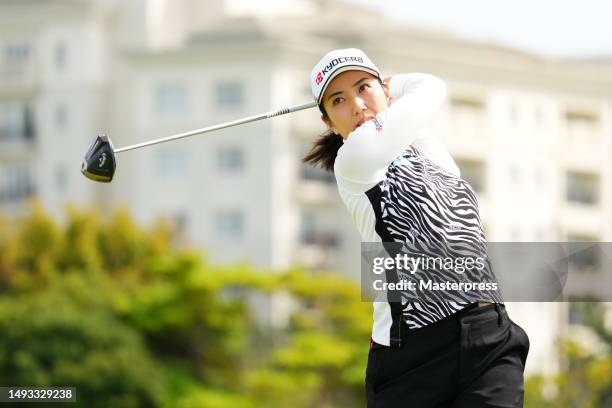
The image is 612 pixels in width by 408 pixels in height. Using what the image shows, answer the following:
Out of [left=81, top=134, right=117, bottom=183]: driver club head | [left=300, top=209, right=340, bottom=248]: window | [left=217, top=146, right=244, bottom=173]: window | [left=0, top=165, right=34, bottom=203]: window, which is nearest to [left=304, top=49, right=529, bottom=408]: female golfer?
[left=81, top=134, right=117, bottom=183]: driver club head

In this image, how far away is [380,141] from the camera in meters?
4.34

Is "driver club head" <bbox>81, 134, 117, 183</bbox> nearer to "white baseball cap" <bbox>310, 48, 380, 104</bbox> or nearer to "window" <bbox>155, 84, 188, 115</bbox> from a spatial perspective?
"white baseball cap" <bbox>310, 48, 380, 104</bbox>

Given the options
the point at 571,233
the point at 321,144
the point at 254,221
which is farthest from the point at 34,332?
the point at 321,144

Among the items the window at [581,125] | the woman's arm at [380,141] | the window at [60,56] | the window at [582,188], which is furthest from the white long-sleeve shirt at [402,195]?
the window at [60,56]

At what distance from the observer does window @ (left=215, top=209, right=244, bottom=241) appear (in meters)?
49.2

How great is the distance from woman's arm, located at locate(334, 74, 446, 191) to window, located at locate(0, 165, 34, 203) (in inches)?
1971

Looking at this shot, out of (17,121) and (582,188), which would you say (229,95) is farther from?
(582,188)

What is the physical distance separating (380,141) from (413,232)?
0.88 feet

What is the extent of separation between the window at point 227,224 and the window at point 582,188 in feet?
36.3

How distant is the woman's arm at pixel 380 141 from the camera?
4.34 m

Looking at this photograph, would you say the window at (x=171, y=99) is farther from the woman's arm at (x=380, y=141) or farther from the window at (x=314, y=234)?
the woman's arm at (x=380, y=141)

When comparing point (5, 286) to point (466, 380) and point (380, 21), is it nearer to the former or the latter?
point (380, 21)

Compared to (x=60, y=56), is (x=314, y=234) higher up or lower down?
lower down

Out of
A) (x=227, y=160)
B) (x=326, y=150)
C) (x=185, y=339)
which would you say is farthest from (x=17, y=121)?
(x=326, y=150)
